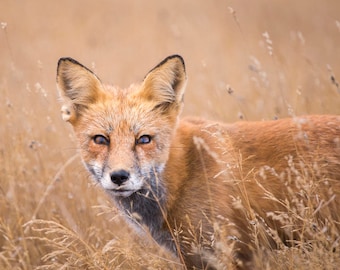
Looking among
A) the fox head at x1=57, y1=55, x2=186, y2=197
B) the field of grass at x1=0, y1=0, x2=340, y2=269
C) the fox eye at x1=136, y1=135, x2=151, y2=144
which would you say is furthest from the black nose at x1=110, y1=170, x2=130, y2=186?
the fox eye at x1=136, y1=135, x2=151, y2=144

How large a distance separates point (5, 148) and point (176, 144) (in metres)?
2.66

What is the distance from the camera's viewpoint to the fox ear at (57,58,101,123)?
4.09m

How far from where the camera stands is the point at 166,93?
4188 millimetres

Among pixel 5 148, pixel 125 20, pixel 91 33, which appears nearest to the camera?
pixel 5 148

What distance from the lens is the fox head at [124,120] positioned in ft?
11.8

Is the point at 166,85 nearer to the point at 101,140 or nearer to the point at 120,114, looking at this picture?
the point at 120,114

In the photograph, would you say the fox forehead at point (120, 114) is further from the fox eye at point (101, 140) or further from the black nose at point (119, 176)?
the black nose at point (119, 176)

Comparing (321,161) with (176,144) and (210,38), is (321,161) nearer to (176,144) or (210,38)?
(176,144)

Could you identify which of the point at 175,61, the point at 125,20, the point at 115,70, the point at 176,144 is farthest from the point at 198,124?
the point at 125,20

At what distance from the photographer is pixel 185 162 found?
402 cm

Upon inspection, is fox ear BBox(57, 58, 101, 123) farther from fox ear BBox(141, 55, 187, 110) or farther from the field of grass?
fox ear BBox(141, 55, 187, 110)

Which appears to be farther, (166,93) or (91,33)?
(91,33)

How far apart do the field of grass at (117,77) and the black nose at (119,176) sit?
339 mm

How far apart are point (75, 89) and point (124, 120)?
68 cm
